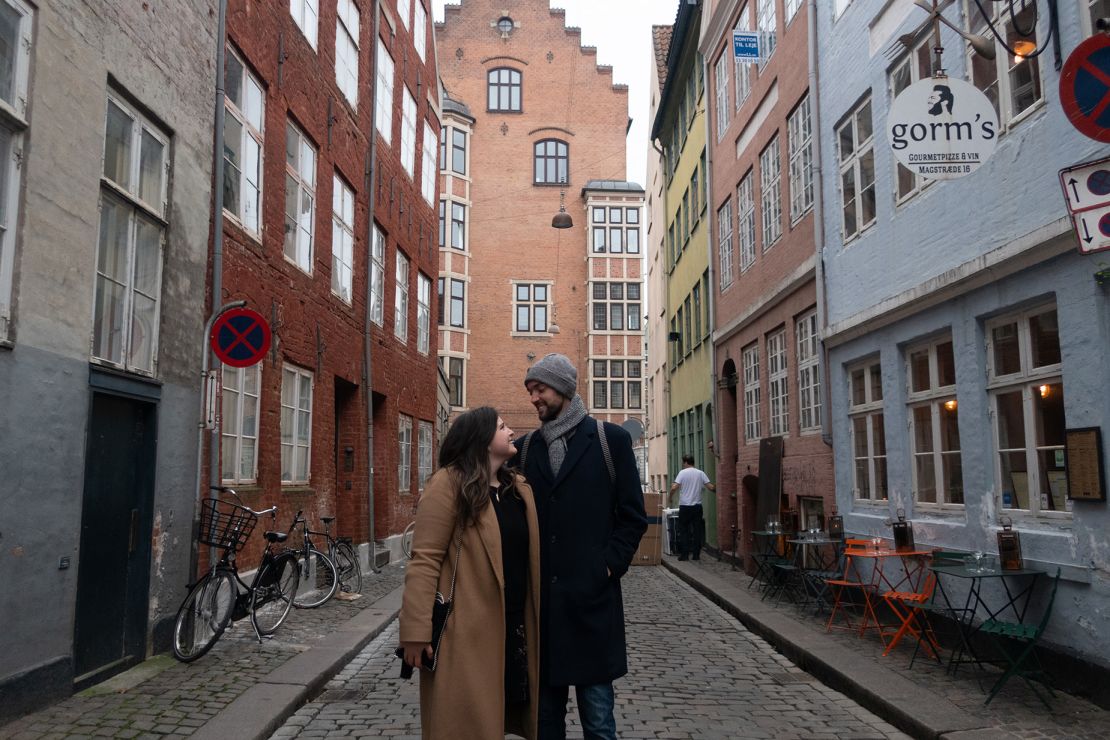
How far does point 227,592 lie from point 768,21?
12108 mm

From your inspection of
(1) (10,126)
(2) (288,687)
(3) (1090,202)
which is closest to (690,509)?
(2) (288,687)

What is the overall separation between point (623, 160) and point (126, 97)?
38.0 m

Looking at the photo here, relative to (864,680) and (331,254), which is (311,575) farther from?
(864,680)

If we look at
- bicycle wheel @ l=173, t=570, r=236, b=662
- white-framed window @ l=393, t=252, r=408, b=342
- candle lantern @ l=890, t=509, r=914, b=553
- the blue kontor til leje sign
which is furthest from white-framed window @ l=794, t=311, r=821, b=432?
bicycle wheel @ l=173, t=570, r=236, b=662

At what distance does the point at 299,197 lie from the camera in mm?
12500

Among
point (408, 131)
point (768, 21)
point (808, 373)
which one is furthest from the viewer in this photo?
point (408, 131)

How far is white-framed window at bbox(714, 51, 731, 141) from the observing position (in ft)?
62.0

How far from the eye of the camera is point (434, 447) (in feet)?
74.4

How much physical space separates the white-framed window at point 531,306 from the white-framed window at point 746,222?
24.7 m

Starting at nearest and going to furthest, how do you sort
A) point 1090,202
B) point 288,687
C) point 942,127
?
1. point 1090,202
2. point 288,687
3. point 942,127

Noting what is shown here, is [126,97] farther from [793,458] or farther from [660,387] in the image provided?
[660,387]

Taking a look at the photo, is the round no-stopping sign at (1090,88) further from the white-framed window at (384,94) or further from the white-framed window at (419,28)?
the white-framed window at (419,28)

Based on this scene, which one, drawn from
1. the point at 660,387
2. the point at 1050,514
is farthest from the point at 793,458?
the point at 660,387

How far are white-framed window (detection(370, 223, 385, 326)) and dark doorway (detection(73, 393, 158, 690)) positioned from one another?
8574 mm
